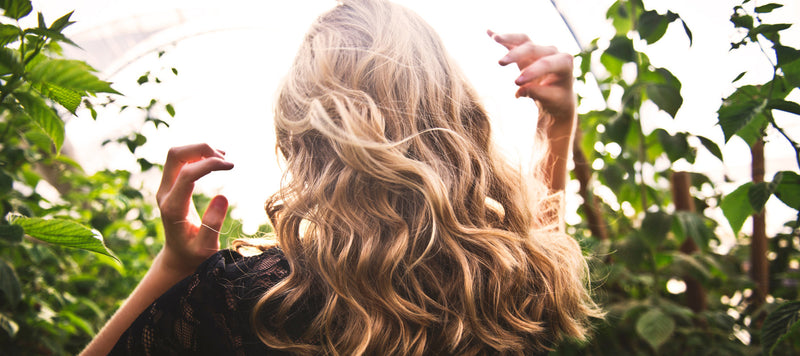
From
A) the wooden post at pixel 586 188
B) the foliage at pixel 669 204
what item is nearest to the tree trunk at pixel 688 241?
the foliage at pixel 669 204

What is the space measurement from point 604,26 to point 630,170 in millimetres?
433

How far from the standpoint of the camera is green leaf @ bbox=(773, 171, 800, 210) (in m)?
0.71

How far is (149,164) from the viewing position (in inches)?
49.1

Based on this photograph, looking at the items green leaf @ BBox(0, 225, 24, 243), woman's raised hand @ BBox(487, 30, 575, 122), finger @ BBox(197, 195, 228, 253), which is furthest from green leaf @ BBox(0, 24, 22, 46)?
woman's raised hand @ BBox(487, 30, 575, 122)

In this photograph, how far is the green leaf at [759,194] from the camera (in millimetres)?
717

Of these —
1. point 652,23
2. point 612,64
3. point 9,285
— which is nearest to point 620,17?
point 612,64

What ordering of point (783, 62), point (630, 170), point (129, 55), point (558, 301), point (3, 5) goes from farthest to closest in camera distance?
point (129, 55), point (630, 170), point (558, 301), point (783, 62), point (3, 5)

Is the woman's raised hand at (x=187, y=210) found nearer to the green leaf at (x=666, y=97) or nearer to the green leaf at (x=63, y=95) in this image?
the green leaf at (x=63, y=95)

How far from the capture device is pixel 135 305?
83cm

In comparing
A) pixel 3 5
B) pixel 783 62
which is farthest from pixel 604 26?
pixel 3 5

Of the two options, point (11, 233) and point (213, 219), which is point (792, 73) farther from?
point (11, 233)

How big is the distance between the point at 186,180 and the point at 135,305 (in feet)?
0.95

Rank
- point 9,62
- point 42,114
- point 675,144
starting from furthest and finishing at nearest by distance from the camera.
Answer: point 675,144 → point 42,114 → point 9,62

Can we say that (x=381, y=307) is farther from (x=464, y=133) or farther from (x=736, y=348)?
(x=736, y=348)
